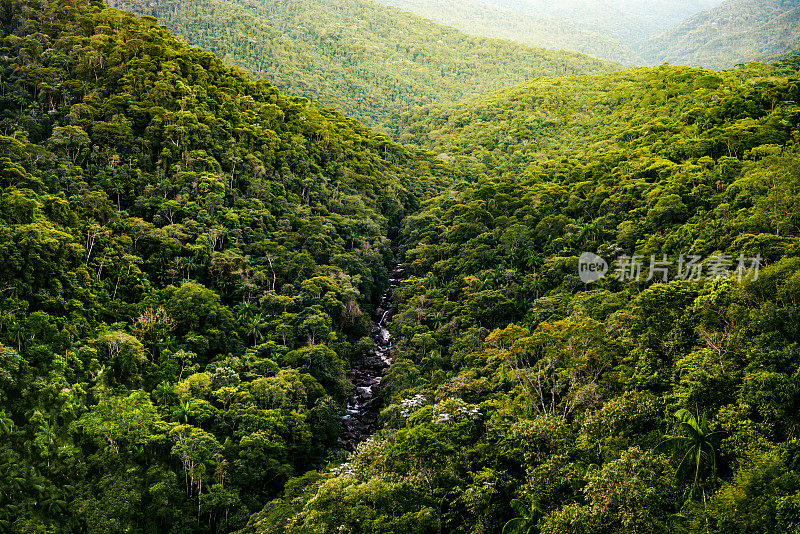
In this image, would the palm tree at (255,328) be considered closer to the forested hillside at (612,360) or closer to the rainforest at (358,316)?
the rainforest at (358,316)

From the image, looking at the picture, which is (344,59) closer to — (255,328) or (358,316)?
(358,316)

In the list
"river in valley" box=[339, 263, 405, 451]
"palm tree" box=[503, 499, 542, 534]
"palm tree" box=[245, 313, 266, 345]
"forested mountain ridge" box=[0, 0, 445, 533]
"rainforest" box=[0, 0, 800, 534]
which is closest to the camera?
"palm tree" box=[503, 499, 542, 534]

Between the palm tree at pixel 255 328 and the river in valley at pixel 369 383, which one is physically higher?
the palm tree at pixel 255 328

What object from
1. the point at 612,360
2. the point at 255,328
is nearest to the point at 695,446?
the point at 612,360

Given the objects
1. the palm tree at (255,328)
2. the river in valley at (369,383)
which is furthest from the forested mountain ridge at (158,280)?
the river in valley at (369,383)

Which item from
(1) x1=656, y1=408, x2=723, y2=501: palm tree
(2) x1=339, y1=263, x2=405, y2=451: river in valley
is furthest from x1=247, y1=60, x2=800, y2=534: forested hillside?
(2) x1=339, y1=263, x2=405, y2=451: river in valley

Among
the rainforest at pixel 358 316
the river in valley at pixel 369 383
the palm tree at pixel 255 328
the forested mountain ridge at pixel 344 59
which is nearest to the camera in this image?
the rainforest at pixel 358 316

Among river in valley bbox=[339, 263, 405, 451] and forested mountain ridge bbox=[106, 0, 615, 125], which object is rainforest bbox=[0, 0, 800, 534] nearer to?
river in valley bbox=[339, 263, 405, 451]
